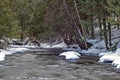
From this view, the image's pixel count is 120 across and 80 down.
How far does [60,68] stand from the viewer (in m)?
20.1

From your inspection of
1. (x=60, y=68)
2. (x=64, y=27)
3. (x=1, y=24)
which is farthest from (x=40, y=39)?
(x=60, y=68)

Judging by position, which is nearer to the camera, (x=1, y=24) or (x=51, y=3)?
(x=1, y=24)

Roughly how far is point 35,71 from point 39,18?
36.8 m

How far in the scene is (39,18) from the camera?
54938 mm

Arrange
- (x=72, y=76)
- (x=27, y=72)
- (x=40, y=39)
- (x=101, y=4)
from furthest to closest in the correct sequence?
(x=40, y=39), (x=101, y=4), (x=27, y=72), (x=72, y=76)

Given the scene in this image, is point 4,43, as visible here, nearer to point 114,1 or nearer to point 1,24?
point 1,24

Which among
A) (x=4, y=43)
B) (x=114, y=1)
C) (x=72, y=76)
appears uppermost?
(x=114, y=1)

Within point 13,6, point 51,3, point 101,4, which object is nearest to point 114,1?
point 101,4

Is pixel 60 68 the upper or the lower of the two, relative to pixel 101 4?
lower

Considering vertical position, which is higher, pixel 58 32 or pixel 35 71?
pixel 58 32

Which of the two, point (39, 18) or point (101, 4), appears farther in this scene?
point (39, 18)

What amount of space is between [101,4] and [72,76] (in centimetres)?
1551

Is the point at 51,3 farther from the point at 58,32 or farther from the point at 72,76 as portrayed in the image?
the point at 72,76

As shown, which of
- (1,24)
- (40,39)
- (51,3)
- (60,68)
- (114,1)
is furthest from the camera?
(40,39)
